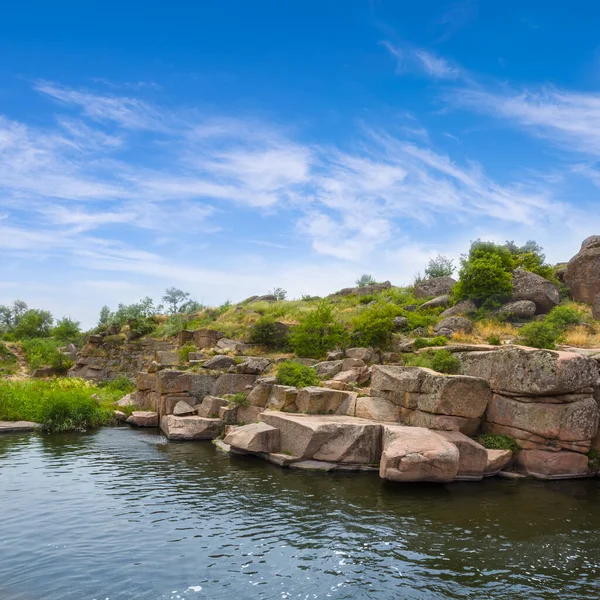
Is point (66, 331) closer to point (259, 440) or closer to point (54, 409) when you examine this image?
point (54, 409)

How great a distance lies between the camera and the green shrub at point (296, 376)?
2236 centimetres

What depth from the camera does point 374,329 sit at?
95.7 feet

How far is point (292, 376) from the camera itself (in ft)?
74.1

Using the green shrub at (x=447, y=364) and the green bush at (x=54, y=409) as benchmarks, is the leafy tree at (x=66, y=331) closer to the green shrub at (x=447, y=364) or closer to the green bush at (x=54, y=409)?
the green bush at (x=54, y=409)

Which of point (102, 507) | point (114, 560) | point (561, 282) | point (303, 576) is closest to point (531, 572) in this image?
point (303, 576)

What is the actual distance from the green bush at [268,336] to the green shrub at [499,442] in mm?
18274

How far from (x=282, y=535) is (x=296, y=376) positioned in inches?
476

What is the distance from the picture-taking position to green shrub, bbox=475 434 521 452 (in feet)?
53.0

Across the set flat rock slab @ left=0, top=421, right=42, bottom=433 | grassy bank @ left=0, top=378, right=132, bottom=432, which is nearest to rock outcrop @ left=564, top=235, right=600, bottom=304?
grassy bank @ left=0, top=378, right=132, bottom=432

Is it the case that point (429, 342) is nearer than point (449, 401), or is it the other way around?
point (449, 401)

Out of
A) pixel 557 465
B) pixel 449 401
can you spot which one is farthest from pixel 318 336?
pixel 557 465

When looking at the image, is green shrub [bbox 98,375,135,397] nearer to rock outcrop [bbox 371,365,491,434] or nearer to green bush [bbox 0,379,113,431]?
green bush [bbox 0,379,113,431]

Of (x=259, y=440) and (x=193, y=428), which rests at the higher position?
(x=259, y=440)

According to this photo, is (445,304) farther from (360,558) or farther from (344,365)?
(360,558)
